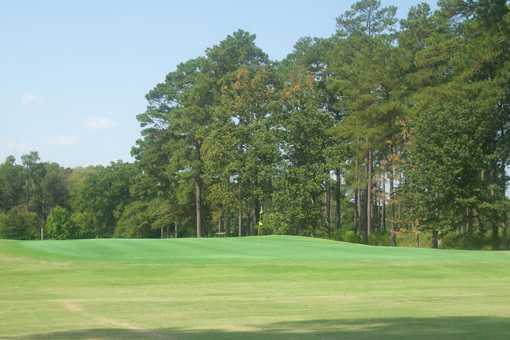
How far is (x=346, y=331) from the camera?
35.9ft

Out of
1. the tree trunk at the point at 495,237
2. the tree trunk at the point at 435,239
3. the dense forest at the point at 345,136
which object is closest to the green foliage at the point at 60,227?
the dense forest at the point at 345,136

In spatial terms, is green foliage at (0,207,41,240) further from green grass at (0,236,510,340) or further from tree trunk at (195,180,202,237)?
green grass at (0,236,510,340)

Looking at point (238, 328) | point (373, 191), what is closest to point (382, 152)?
point (373, 191)

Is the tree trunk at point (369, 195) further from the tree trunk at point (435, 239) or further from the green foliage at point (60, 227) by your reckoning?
the green foliage at point (60, 227)

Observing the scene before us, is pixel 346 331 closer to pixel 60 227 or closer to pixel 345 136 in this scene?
pixel 345 136

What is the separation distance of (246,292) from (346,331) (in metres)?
7.67

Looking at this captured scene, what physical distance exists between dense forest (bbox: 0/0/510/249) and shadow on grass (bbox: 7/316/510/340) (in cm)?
4124

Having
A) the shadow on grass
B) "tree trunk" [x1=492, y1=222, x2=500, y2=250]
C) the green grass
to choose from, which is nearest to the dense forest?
"tree trunk" [x1=492, y1=222, x2=500, y2=250]

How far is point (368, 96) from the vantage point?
63.4 metres

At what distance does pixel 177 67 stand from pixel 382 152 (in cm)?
3055

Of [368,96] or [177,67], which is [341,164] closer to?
[368,96]

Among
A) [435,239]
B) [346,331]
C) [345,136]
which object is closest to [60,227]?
[345,136]

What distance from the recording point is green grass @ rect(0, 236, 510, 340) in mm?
11305

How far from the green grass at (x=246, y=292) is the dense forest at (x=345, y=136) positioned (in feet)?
66.1
